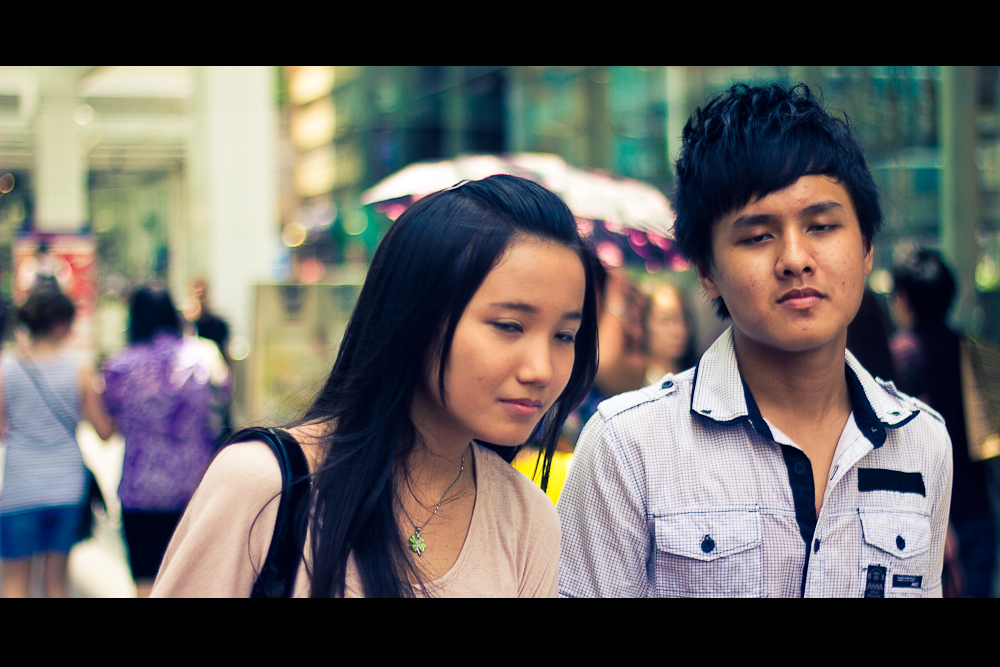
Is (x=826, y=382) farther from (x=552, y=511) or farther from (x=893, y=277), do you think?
(x=893, y=277)

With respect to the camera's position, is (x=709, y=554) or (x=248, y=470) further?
(x=709, y=554)

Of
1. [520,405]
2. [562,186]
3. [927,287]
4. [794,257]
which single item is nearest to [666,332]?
[927,287]

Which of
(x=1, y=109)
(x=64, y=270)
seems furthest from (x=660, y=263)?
(x=1, y=109)

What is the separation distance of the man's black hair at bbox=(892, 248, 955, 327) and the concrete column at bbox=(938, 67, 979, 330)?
2.68 metres

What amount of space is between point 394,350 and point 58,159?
61.8 ft

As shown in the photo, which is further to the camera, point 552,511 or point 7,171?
point 7,171

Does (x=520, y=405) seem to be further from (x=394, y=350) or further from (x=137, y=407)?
(x=137, y=407)

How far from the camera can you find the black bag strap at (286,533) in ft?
4.36

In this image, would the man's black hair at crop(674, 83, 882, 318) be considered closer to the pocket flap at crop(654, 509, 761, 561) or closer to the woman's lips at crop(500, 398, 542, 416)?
the pocket flap at crop(654, 509, 761, 561)

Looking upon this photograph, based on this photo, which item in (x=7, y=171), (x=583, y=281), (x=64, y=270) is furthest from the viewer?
(x=7, y=171)

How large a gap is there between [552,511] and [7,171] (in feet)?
104

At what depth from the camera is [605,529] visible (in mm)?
1867

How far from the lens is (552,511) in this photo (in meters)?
1.68

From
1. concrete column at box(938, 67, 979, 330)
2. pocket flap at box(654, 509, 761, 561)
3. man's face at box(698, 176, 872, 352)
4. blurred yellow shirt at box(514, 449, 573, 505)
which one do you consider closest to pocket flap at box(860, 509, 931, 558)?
pocket flap at box(654, 509, 761, 561)
